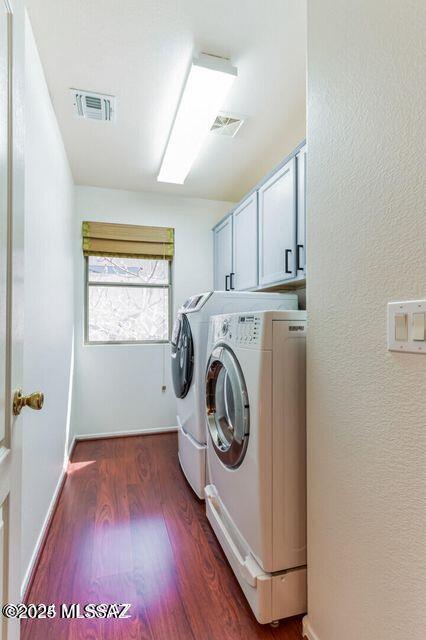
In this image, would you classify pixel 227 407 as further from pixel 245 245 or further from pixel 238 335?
pixel 245 245

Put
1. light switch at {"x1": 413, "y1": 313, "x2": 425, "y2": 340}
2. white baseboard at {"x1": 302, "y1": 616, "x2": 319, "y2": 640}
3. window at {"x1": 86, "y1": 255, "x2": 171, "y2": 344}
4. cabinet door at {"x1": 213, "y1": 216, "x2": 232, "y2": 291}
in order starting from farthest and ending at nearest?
window at {"x1": 86, "y1": 255, "x2": 171, "y2": 344} → cabinet door at {"x1": 213, "y1": 216, "x2": 232, "y2": 291} → white baseboard at {"x1": 302, "y1": 616, "x2": 319, "y2": 640} → light switch at {"x1": 413, "y1": 313, "x2": 425, "y2": 340}

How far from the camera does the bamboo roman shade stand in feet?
9.81

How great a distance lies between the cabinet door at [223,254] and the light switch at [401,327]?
2.16 meters

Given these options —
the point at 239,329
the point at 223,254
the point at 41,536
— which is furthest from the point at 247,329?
the point at 223,254

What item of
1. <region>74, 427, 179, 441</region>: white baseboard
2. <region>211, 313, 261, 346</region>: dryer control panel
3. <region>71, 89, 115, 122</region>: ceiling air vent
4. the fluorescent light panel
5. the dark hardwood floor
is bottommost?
the dark hardwood floor

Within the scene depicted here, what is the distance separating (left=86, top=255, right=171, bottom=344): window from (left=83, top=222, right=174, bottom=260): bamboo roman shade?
9 cm

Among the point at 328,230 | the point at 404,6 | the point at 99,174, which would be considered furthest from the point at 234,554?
the point at 99,174

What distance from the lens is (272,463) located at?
114 cm

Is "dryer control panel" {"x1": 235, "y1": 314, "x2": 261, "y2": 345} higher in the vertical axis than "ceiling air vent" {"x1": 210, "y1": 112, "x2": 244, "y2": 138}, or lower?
lower

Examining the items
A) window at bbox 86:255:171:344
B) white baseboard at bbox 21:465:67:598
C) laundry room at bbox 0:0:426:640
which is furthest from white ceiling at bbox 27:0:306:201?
white baseboard at bbox 21:465:67:598

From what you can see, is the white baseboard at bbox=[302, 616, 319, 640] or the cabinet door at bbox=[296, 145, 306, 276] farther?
the cabinet door at bbox=[296, 145, 306, 276]

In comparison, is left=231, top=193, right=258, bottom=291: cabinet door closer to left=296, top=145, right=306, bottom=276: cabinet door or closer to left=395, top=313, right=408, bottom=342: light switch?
left=296, top=145, right=306, bottom=276: cabinet door

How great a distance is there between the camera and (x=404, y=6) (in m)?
0.72

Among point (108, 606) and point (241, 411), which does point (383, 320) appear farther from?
point (108, 606)
